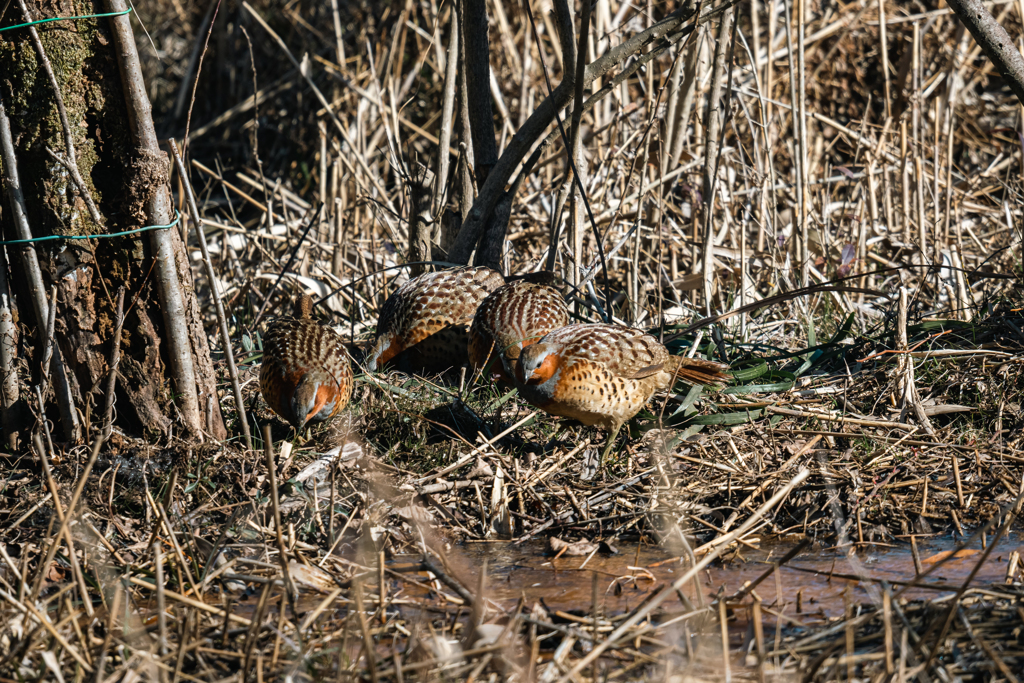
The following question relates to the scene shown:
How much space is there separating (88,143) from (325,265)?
371 centimetres

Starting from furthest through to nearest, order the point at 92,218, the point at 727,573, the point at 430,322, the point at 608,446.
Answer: the point at 430,322, the point at 608,446, the point at 92,218, the point at 727,573

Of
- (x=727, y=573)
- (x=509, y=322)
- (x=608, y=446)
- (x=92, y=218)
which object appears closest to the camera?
(x=727, y=573)

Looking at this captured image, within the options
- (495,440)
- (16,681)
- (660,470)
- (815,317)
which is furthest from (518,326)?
(16,681)

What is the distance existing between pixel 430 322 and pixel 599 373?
139cm

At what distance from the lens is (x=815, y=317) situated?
21.1 ft

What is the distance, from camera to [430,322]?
17.9ft

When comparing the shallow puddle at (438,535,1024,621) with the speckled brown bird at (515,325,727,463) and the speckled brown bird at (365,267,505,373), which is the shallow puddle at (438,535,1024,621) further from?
the speckled brown bird at (365,267,505,373)

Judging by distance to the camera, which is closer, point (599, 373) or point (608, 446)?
point (599, 373)

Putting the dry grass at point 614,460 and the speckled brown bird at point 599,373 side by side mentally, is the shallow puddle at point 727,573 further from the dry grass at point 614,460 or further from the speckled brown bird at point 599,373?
the speckled brown bird at point 599,373

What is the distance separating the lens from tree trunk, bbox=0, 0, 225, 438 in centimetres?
387

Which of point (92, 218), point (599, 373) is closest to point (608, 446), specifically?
point (599, 373)

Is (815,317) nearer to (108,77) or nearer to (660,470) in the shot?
(660,470)

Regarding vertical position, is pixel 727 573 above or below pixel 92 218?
below

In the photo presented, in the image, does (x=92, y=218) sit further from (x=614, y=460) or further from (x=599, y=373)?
(x=614, y=460)
